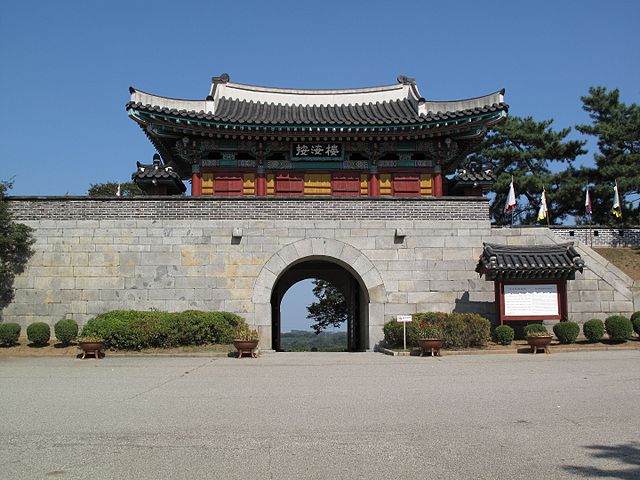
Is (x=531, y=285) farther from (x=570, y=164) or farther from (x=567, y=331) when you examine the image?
(x=570, y=164)

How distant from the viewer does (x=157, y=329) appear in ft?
50.1

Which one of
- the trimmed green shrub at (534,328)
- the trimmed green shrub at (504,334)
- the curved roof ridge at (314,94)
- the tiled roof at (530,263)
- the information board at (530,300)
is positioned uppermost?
the curved roof ridge at (314,94)

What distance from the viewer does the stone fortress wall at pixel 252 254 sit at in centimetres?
1706

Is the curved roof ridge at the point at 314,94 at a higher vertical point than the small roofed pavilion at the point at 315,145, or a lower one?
higher

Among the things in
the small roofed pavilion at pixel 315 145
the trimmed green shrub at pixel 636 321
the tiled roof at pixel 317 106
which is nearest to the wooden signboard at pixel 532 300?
the trimmed green shrub at pixel 636 321

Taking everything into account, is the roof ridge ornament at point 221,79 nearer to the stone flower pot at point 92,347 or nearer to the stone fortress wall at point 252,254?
the stone fortress wall at point 252,254

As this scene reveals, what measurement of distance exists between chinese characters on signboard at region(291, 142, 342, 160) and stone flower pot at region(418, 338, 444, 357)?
847 centimetres

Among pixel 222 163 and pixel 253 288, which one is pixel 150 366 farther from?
pixel 222 163

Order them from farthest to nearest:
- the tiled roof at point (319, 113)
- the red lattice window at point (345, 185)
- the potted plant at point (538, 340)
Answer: the red lattice window at point (345, 185) < the tiled roof at point (319, 113) < the potted plant at point (538, 340)

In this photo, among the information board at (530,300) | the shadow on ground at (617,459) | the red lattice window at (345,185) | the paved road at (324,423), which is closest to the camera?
the shadow on ground at (617,459)

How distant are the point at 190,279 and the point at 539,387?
1054 cm

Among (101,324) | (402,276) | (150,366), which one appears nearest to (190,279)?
(101,324)

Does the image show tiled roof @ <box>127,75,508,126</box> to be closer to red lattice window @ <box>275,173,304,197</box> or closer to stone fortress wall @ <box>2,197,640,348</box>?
red lattice window @ <box>275,173,304,197</box>

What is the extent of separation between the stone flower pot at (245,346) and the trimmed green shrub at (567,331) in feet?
26.0
